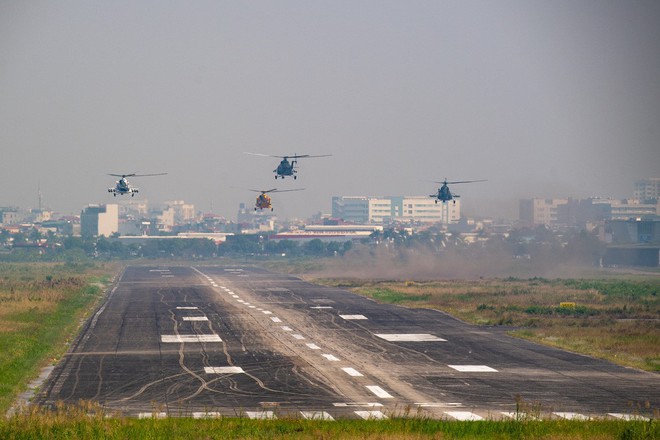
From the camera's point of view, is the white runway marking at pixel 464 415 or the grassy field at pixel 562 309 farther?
the grassy field at pixel 562 309

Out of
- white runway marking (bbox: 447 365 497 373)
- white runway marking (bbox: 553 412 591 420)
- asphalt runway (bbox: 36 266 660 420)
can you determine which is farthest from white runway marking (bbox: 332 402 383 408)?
white runway marking (bbox: 447 365 497 373)

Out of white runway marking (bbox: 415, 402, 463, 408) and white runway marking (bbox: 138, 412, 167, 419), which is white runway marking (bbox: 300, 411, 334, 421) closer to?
white runway marking (bbox: 415, 402, 463, 408)

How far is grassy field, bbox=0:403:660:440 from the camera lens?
26.5m

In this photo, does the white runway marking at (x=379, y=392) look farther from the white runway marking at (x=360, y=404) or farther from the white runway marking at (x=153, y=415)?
the white runway marking at (x=153, y=415)

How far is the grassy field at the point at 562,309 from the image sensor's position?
51.7m

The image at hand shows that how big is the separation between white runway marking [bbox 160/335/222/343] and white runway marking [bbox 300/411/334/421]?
895 inches

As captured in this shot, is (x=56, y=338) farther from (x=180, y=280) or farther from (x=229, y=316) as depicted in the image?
(x=180, y=280)

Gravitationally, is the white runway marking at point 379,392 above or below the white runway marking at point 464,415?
below

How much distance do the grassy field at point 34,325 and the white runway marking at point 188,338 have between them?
5.19 m

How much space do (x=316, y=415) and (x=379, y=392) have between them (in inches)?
213

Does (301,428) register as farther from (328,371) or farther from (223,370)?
(223,370)

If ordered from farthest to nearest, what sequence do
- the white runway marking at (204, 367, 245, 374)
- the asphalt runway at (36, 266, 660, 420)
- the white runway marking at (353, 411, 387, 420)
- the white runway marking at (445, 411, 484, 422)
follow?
the white runway marking at (204, 367, 245, 374) → the asphalt runway at (36, 266, 660, 420) → the white runway marking at (445, 411, 484, 422) → the white runway marking at (353, 411, 387, 420)

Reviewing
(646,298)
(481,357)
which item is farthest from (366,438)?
(646,298)

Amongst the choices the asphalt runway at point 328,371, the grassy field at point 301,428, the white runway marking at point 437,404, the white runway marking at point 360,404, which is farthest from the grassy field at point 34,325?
the white runway marking at point 437,404
